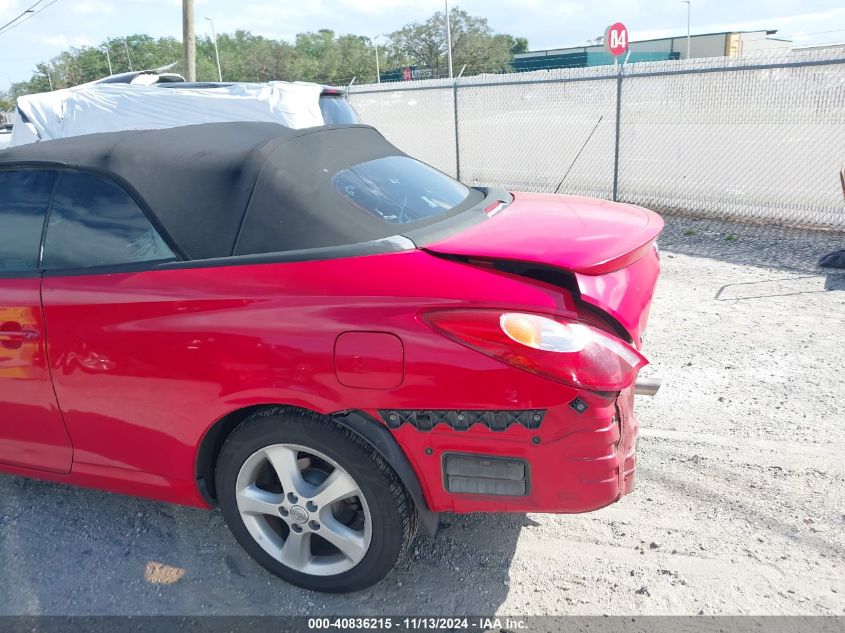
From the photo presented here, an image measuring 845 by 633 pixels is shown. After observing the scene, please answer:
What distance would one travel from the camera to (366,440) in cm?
236

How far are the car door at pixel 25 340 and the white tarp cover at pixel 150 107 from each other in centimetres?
571

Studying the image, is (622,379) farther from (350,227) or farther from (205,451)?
(205,451)

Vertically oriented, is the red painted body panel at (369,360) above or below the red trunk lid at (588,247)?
below

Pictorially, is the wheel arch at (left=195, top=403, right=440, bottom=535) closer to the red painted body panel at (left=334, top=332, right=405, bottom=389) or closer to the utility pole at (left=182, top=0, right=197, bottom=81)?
the red painted body panel at (left=334, top=332, right=405, bottom=389)

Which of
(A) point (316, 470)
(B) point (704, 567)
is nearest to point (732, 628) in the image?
(B) point (704, 567)

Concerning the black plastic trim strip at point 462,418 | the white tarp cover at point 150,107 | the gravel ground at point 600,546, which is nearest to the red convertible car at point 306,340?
the black plastic trim strip at point 462,418

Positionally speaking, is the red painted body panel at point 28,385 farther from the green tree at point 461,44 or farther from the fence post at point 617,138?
the green tree at point 461,44

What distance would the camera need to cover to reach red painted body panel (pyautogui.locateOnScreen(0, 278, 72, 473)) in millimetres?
2809

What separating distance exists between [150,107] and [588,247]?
7896 mm

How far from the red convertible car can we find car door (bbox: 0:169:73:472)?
1 centimetres

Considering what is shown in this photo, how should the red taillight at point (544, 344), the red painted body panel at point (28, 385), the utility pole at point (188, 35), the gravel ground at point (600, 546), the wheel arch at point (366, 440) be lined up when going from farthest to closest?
the utility pole at point (188, 35) → the red painted body panel at point (28, 385) → the gravel ground at point (600, 546) → the wheel arch at point (366, 440) → the red taillight at point (544, 344)

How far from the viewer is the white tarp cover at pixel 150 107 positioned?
854 centimetres

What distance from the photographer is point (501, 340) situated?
7.28ft

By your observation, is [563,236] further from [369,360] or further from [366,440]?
[366,440]
